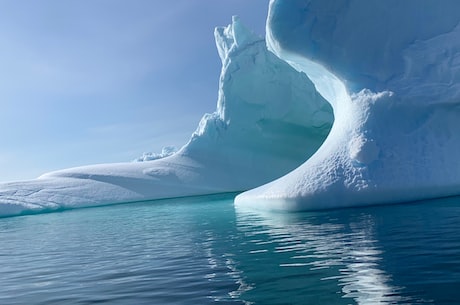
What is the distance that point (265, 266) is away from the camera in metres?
4.68

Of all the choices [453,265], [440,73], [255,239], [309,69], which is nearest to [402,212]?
[255,239]

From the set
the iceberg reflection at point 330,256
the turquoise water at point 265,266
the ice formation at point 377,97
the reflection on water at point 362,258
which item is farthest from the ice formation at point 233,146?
the reflection on water at point 362,258

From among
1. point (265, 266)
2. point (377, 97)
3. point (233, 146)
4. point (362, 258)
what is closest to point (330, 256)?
point (362, 258)

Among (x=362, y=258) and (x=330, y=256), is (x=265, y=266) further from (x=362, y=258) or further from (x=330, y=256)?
(x=362, y=258)

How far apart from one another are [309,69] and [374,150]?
5.18m

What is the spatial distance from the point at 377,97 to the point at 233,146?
17.9 m

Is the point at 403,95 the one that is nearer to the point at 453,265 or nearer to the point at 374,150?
the point at 374,150

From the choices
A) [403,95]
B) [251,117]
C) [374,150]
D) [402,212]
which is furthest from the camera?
[251,117]

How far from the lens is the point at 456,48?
1190cm

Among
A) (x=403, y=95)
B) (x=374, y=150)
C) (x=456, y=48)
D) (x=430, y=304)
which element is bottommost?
(x=430, y=304)

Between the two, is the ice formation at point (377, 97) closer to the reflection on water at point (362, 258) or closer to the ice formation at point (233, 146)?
the reflection on water at point (362, 258)

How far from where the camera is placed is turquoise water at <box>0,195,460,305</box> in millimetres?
3480

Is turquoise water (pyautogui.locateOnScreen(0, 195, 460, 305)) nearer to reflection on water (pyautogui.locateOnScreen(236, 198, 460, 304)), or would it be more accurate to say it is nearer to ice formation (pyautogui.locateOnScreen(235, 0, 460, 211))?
reflection on water (pyautogui.locateOnScreen(236, 198, 460, 304))

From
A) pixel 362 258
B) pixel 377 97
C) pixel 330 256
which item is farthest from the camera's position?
pixel 377 97
